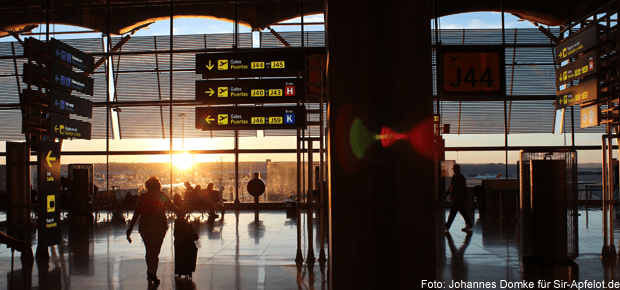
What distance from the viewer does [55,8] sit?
56.4ft

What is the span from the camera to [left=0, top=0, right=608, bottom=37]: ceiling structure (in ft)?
55.2

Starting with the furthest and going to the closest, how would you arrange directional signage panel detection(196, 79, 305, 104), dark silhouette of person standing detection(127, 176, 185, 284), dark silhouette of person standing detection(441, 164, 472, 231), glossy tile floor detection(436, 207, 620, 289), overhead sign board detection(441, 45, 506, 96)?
overhead sign board detection(441, 45, 506, 96)
dark silhouette of person standing detection(441, 164, 472, 231)
directional signage panel detection(196, 79, 305, 104)
dark silhouette of person standing detection(127, 176, 185, 284)
glossy tile floor detection(436, 207, 620, 289)

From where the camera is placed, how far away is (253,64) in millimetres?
8109

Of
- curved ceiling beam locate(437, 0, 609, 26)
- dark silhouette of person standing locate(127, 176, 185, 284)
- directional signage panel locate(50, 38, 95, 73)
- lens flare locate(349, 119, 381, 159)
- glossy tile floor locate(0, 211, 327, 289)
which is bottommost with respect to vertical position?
glossy tile floor locate(0, 211, 327, 289)

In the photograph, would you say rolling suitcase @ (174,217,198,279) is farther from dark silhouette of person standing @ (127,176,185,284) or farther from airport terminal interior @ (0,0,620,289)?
dark silhouette of person standing @ (127,176,185,284)

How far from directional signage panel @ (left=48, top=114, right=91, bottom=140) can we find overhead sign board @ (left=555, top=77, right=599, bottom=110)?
890 centimetres

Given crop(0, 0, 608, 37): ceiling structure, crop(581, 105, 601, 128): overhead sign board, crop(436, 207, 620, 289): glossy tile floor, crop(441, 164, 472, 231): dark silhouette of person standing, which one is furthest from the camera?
crop(0, 0, 608, 37): ceiling structure

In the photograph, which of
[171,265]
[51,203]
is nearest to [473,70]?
[171,265]

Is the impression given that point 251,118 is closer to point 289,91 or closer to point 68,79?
point 289,91

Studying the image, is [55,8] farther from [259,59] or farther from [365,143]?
[365,143]

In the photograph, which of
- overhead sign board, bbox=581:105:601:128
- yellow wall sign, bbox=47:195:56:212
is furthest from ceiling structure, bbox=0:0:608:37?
yellow wall sign, bbox=47:195:56:212

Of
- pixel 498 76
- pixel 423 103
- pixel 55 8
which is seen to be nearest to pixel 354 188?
pixel 423 103

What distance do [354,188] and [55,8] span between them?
1752 centimetres

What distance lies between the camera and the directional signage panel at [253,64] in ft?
25.8
